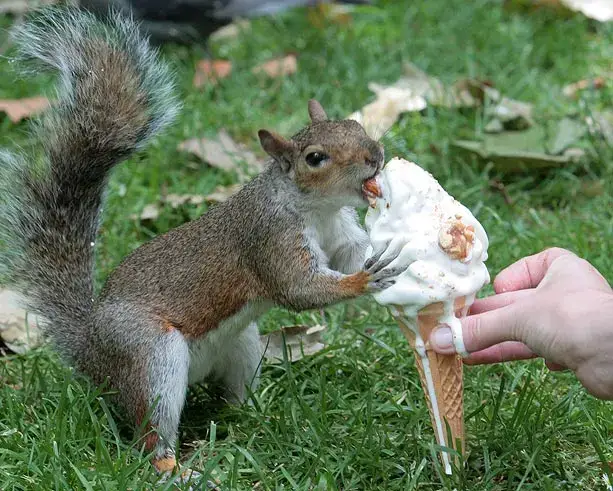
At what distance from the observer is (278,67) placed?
4.12 meters

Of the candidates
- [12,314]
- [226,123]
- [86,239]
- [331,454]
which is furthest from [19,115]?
[331,454]

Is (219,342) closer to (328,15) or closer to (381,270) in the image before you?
(381,270)

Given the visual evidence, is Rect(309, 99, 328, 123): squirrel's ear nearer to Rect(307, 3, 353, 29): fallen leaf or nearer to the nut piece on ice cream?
the nut piece on ice cream

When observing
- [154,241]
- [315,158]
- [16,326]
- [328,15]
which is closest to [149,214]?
[16,326]

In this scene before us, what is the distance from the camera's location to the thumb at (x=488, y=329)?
1664mm

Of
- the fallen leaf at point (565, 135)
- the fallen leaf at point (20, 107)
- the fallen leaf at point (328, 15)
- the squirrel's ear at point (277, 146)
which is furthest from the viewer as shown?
the fallen leaf at point (328, 15)

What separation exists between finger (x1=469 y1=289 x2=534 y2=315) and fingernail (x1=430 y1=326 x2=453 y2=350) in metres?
0.12

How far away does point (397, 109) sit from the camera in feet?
11.7

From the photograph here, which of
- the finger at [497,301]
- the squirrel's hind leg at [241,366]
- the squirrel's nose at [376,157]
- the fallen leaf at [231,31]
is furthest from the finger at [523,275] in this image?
the fallen leaf at [231,31]

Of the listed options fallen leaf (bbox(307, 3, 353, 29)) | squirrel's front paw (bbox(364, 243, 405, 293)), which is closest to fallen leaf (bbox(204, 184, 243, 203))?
squirrel's front paw (bbox(364, 243, 405, 293))

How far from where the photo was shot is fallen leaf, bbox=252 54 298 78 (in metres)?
4.10

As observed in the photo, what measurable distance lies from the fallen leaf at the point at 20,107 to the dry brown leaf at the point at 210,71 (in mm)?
622

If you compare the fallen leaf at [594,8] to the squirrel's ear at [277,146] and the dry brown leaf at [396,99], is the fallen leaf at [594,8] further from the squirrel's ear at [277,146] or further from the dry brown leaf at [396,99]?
the squirrel's ear at [277,146]

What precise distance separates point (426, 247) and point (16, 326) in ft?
4.21
